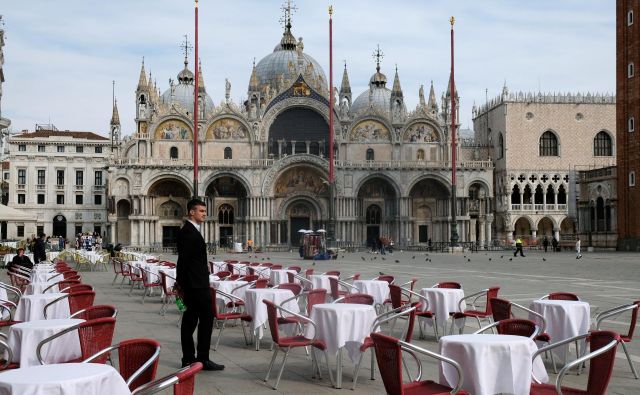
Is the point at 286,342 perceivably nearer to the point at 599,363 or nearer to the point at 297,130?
the point at 599,363

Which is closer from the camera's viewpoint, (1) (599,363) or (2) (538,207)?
(1) (599,363)

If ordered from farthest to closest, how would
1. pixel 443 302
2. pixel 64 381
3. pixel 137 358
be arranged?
pixel 443 302 < pixel 137 358 < pixel 64 381

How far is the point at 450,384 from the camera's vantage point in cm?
613

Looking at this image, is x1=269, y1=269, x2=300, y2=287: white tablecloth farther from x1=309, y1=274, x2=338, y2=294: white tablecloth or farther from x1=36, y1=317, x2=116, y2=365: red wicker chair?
x1=36, y1=317, x2=116, y2=365: red wicker chair

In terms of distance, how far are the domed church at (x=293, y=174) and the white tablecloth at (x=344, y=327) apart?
45.4 m

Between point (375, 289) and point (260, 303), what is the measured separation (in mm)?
2836

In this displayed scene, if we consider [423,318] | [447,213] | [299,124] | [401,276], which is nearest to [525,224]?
[447,213]

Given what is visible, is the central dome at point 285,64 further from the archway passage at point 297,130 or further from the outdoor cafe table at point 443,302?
the outdoor cafe table at point 443,302

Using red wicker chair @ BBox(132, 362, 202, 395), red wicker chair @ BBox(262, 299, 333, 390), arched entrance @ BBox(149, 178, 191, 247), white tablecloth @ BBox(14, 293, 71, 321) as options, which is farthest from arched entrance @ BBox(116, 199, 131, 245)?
red wicker chair @ BBox(132, 362, 202, 395)

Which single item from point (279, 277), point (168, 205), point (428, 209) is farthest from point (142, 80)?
point (279, 277)

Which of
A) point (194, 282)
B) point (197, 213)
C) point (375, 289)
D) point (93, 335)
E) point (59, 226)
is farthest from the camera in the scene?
point (59, 226)

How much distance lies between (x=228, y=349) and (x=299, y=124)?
46.4 metres

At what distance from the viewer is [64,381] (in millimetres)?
4461

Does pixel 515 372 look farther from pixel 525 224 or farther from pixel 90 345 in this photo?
pixel 525 224
